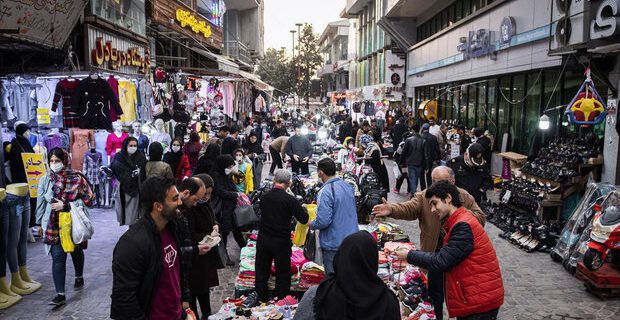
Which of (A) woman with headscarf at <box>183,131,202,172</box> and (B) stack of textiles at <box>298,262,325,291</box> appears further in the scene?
(A) woman with headscarf at <box>183,131,202,172</box>

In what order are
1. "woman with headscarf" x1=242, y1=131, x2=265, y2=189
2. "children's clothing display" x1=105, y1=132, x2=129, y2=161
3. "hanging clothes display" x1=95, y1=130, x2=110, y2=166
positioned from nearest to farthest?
"children's clothing display" x1=105, y1=132, x2=129, y2=161 < "hanging clothes display" x1=95, y1=130, x2=110, y2=166 < "woman with headscarf" x1=242, y1=131, x2=265, y2=189

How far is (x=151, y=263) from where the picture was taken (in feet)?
11.2

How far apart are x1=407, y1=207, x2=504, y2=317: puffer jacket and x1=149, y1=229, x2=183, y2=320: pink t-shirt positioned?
2.01 meters

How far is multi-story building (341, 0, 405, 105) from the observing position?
33.4 m

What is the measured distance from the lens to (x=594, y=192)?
7.98 metres

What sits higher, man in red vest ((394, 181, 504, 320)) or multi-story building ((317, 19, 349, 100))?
multi-story building ((317, 19, 349, 100))

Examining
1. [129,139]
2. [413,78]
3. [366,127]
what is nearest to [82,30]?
[129,139]

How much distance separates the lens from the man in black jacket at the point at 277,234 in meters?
5.80

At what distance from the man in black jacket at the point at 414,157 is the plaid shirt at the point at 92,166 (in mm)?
7429

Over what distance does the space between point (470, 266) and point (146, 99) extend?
9593 millimetres

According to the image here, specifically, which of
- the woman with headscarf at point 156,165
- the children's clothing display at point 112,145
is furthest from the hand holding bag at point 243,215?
the children's clothing display at point 112,145

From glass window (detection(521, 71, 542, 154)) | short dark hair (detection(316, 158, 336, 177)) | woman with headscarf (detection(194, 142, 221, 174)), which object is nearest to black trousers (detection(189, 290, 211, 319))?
short dark hair (detection(316, 158, 336, 177))

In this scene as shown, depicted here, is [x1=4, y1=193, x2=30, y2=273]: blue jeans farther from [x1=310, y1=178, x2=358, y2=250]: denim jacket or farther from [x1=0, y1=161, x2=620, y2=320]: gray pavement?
[x1=310, y1=178, x2=358, y2=250]: denim jacket

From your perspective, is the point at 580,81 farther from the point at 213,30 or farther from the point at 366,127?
the point at 213,30
